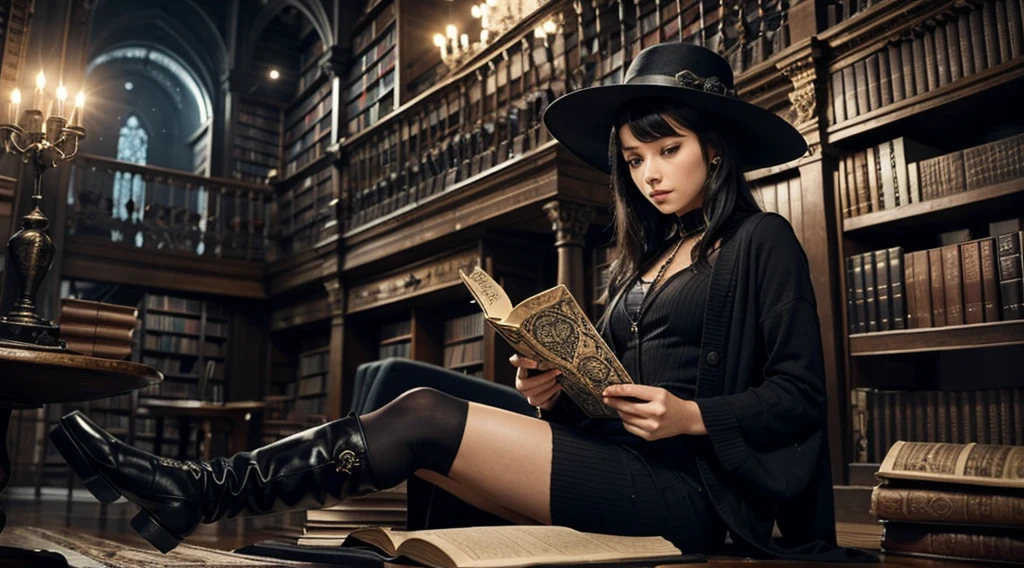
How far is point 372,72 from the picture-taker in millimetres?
8281

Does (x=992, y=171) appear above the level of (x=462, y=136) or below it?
below

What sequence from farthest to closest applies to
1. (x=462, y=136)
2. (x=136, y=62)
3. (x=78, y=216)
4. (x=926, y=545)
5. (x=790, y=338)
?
(x=136, y=62)
(x=78, y=216)
(x=462, y=136)
(x=926, y=545)
(x=790, y=338)

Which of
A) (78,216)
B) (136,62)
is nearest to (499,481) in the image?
(78,216)

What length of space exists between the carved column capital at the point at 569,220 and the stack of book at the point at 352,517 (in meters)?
2.27

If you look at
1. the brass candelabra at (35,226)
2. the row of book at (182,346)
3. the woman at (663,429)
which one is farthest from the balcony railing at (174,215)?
the woman at (663,429)

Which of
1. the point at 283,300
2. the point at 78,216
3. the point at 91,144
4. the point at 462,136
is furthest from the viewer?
the point at 91,144

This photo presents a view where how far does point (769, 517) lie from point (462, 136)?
173 inches

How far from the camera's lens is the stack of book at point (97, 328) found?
251 cm

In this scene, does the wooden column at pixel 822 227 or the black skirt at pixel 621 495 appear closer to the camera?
the black skirt at pixel 621 495

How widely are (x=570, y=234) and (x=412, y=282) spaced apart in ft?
6.59

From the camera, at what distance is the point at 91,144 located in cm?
1329

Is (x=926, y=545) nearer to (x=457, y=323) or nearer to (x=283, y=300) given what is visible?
(x=457, y=323)

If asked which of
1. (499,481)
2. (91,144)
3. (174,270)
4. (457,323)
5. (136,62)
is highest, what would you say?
(136,62)

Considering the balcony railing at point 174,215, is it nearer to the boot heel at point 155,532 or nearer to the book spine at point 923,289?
the book spine at point 923,289
